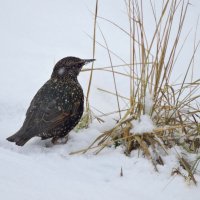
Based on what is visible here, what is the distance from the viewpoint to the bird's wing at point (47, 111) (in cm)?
397

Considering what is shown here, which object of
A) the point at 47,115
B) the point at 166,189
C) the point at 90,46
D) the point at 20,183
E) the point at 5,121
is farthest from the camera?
the point at 90,46

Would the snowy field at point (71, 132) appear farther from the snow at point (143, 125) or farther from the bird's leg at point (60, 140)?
the snow at point (143, 125)

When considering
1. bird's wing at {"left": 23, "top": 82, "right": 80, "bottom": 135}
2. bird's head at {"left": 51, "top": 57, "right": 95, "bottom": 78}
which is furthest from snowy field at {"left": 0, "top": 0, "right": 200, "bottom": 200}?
bird's head at {"left": 51, "top": 57, "right": 95, "bottom": 78}

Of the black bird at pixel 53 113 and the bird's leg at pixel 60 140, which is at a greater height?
the black bird at pixel 53 113

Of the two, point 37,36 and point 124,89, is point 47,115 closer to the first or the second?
point 124,89

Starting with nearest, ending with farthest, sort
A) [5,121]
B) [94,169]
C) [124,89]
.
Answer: [94,169] < [5,121] < [124,89]

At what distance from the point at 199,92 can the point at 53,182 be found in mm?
2536

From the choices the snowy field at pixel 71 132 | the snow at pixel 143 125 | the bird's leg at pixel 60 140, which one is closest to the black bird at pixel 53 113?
the bird's leg at pixel 60 140

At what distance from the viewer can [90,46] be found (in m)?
6.08

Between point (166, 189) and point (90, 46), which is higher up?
point (90, 46)

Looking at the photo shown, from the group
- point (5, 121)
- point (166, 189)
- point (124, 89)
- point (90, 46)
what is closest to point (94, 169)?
point (166, 189)

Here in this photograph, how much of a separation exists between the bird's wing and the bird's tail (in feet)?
0.23

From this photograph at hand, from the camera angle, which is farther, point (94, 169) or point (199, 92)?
point (199, 92)

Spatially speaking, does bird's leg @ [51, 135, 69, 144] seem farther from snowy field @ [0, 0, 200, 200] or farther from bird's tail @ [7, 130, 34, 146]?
bird's tail @ [7, 130, 34, 146]
